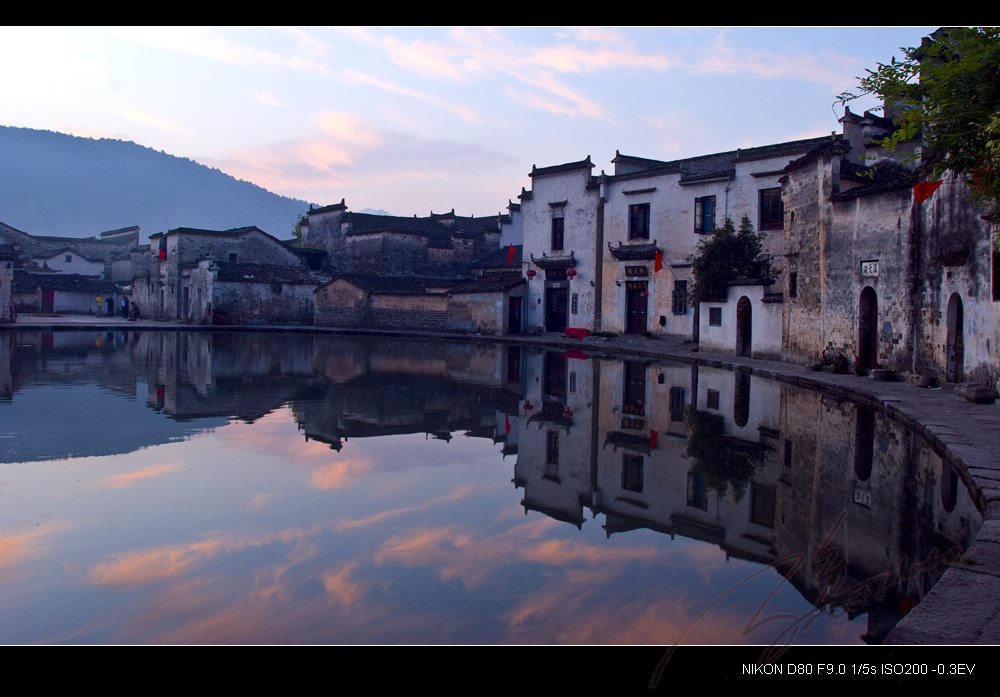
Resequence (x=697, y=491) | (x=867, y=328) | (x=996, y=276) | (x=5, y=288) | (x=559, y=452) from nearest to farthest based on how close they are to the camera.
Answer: (x=697, y=491), (x=559, y=452), (x=996, y=276), (x=867, y=328), (x=5, y=288)

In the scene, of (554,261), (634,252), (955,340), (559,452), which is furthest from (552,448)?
(554,261)

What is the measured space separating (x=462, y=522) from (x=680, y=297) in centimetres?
2629

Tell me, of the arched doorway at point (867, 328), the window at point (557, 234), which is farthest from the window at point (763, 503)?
the window at point (557, 234)

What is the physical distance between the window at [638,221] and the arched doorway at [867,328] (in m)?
16.0

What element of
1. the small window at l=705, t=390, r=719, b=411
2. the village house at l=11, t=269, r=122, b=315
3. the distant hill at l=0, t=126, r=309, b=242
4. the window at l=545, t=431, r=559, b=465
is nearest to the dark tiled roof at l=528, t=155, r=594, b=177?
the small window at l=705, t=390, r=719, b=411

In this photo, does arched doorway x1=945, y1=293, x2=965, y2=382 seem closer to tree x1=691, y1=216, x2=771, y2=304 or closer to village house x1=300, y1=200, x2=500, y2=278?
tree x1=691, y1=216, x2=771, y2=304

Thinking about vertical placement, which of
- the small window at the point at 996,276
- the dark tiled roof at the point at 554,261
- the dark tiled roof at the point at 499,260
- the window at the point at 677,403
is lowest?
the window at the point at 677,403

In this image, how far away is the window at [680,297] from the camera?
1198 inches

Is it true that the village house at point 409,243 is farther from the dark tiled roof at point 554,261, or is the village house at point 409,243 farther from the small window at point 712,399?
the small window at point 712,399

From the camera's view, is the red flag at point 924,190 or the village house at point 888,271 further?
the red flag at point 924,190

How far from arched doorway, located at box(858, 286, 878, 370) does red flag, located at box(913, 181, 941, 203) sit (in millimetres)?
2694

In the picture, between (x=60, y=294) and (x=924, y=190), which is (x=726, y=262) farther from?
(x=60, y=294)

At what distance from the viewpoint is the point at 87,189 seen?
173 metres
